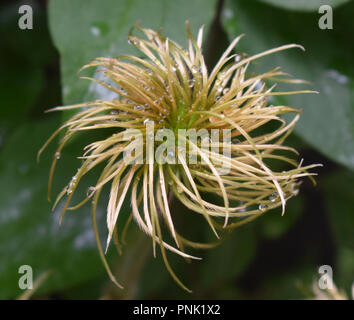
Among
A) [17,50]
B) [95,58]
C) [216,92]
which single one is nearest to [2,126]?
[17,50]

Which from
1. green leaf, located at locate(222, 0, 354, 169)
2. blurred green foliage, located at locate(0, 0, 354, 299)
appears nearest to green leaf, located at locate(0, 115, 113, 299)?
blurred green foliage, located at locate(0, 0, 354, 299)

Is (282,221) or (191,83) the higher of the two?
(191,83)
